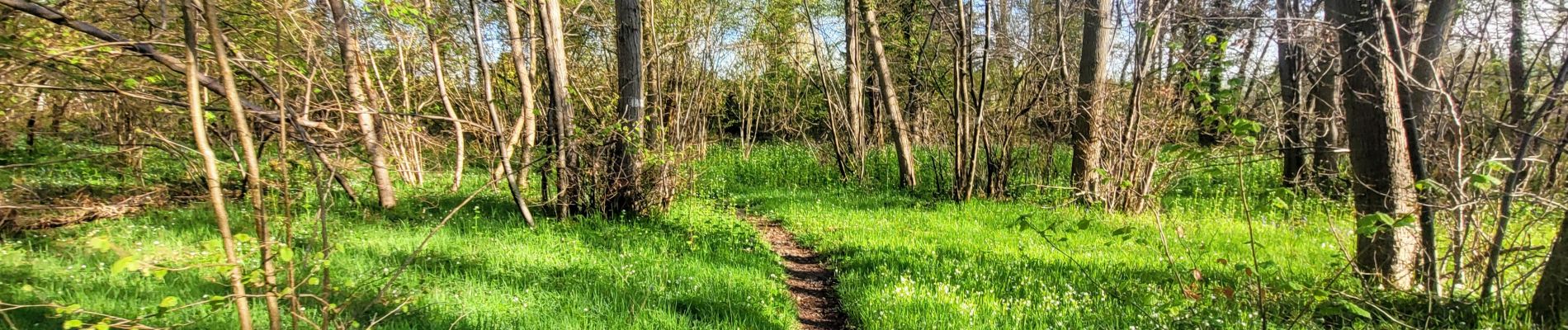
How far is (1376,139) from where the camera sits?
4.02 m

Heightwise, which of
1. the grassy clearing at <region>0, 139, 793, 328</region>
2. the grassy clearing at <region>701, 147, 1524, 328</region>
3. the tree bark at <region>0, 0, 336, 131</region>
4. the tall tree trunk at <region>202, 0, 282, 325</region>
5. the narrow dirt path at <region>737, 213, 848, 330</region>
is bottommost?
the narrow dirt path at <region>737, 213, 848, 330</region>

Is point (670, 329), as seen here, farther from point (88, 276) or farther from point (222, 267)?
point (88, 276)

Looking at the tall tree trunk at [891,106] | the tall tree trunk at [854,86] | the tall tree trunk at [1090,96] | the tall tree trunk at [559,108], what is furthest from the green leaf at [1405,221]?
the tall tree trunk at [854,86]

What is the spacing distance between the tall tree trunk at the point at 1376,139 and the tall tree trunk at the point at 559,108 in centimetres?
607

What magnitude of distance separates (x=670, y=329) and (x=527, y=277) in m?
1.45

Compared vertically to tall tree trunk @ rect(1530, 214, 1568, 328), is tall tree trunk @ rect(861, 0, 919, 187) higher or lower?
higher

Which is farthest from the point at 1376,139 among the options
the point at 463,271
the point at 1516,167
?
the point at 463,271

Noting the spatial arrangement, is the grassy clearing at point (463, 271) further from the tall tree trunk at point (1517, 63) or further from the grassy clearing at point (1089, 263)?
the tall tree trunk at point (1517, 63)

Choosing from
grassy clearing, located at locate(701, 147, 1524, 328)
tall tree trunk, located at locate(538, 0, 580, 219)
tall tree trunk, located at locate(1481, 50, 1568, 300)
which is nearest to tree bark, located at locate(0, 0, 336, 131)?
tall tree trunk, located at locate(538, 0, 580, 219)

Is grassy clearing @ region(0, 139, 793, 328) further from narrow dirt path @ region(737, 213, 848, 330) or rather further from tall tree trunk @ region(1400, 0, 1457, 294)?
tall tree trunk @ region(1400, 0, 1457, 294)

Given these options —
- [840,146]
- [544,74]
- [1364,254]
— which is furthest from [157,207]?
[1364,254]

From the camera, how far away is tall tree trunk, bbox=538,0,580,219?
6.32 metres

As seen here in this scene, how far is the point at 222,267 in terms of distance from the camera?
194 cm

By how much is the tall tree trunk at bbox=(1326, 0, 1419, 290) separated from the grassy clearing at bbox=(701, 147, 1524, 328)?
22 cm
